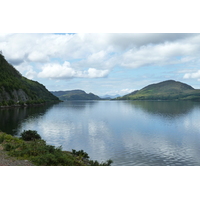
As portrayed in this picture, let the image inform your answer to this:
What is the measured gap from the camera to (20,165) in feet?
55.4

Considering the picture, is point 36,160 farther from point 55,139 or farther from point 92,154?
point 55,139

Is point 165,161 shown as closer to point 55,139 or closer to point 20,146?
point 20,146

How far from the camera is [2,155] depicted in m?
19.7

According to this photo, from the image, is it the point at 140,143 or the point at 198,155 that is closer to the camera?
the point at 198,155

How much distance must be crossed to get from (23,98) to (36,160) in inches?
7098

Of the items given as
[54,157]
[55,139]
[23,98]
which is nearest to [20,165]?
[54,157]

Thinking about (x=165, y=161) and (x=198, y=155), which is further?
(x=198, y=155)

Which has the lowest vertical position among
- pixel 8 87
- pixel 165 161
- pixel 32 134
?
pixel 165 161

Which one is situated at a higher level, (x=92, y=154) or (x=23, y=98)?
(x=23, y=98)

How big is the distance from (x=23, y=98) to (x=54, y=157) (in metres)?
180

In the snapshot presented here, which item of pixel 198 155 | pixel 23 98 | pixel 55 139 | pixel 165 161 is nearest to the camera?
pixel 165 161

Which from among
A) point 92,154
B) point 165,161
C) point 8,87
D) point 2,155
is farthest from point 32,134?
point 8,87

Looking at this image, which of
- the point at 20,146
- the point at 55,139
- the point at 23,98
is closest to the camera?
the point at 20,146

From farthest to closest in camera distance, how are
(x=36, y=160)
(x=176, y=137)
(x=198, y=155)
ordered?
(x=176, y=137)
(x=198, y=155)
(x=36, y=160)
